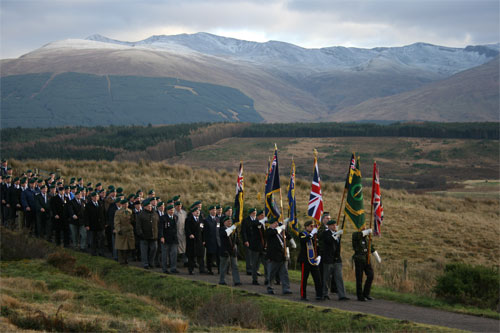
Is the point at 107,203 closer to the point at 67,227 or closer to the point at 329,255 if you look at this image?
the point at 67,227

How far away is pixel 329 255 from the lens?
16188 millimetres

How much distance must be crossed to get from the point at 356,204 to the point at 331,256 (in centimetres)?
150

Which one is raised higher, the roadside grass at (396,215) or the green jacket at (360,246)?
the green jacket at (360,246)

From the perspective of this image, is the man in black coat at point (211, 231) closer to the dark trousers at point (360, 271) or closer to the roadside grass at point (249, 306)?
the roadside grass at point (249, 306)

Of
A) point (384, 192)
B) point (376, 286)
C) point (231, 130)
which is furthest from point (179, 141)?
point (376, 286)

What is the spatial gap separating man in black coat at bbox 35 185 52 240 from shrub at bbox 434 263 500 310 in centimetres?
1424

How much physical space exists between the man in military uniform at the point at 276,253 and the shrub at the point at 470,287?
14.8 feet

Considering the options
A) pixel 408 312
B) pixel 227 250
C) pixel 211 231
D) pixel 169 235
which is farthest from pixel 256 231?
pixel 408 312

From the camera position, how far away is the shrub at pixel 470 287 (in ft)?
56.5

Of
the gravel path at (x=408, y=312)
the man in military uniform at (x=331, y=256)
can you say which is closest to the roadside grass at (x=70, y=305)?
the gravel path at (x=408, y=312)

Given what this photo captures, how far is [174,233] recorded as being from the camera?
19.4 m

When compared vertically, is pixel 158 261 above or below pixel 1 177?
below

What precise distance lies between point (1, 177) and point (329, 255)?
1531 centimetres

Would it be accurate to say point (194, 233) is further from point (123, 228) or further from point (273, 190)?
point (273, 190)
